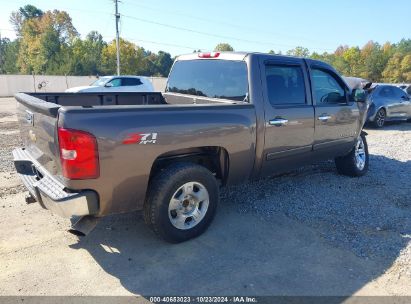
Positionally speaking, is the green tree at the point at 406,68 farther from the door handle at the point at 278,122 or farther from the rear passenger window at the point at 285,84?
the door handle at the point at 278,122

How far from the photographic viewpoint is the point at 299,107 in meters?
4.57

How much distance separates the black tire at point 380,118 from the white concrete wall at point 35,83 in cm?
2113

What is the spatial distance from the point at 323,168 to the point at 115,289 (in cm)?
462

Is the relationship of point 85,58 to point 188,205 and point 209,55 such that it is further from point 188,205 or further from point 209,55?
point 188,205

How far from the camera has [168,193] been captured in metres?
3.44

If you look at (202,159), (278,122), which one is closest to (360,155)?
(278,122)

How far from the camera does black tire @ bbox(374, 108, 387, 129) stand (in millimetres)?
12416

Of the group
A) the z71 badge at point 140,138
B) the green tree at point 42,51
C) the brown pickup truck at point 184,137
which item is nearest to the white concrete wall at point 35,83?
the green tree at point 42,51

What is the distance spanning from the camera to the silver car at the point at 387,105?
12.3 meters

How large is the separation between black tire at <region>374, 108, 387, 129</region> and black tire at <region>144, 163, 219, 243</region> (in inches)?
417

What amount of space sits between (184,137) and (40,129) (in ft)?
4.47

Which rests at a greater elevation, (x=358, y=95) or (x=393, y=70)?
(x=393, y=70)

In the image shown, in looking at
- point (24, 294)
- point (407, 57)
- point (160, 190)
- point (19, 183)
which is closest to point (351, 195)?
point (160, 190)

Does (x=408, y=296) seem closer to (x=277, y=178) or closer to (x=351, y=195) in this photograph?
(x=351, y=195)
